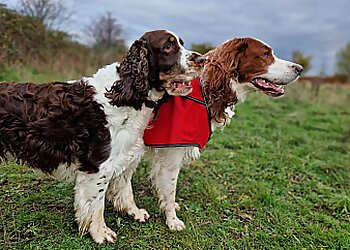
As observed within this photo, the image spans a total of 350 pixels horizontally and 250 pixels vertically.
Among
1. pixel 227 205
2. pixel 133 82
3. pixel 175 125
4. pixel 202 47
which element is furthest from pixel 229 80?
pixel 202 47

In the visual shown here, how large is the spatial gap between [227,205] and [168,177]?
35.7 inches

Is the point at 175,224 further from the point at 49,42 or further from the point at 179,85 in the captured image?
the point at 49,42

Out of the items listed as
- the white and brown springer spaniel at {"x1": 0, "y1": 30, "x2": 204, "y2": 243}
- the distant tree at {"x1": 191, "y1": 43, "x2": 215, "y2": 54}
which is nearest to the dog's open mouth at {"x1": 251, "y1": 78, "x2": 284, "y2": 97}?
the white and brown springer spaniel at {"x1": 0, "y1": 30, "x2": 204, "y2": 243}

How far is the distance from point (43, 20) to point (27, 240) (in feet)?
31.5

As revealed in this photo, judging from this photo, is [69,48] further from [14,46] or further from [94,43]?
[14,46]

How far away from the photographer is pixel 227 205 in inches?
159

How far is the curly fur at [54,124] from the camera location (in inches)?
115

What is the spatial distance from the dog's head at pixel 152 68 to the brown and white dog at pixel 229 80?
454mm

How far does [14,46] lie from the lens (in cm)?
1005

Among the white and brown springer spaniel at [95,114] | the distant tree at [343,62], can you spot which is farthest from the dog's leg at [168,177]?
the distant tree at [343,62]

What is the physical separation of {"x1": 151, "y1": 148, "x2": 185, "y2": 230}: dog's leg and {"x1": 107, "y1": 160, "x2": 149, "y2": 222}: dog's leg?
0.24 meters

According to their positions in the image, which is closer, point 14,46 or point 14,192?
point 14,192

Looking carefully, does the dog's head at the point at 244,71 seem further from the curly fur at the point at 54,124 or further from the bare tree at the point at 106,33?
the bare tree at the point at 106,33

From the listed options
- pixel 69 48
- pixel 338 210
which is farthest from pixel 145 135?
pixel 69 48
